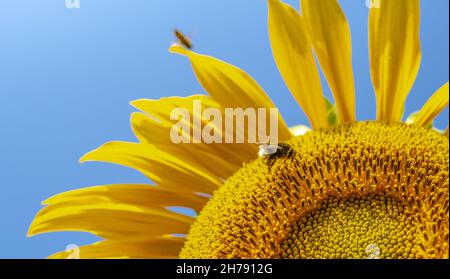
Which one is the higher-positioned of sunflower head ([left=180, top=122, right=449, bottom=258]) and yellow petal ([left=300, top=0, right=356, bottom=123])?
yellow petal ([left=300, top=0, right=356, bottom=123])

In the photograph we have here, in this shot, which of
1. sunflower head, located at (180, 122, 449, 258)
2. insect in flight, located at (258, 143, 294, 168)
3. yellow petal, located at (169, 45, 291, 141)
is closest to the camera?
sunflower head, located at (180, 122, 449, 258)

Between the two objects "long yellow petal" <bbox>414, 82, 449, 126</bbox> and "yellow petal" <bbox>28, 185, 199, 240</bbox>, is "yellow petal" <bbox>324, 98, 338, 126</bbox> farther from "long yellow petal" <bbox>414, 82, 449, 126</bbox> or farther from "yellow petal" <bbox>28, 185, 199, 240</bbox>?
"yellow petal" <bbox>28, 185, 199, 240</bbox>

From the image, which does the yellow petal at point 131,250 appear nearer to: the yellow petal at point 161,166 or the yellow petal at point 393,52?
the yellow petal at point 161,166

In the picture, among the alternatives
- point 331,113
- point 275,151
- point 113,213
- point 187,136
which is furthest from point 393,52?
point 113,213

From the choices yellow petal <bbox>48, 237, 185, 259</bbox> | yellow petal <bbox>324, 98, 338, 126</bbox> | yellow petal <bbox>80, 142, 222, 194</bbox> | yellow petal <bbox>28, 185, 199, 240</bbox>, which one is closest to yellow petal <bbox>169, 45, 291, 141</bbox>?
yellow petal <bbox>324, 98, 338, 126</bbox>

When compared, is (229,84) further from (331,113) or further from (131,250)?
(131,250)

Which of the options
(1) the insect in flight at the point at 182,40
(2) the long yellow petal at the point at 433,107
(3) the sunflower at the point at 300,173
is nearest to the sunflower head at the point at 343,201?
(3) the sunflower at the point at 300,173

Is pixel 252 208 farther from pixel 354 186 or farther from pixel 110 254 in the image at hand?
pixel 110 254
